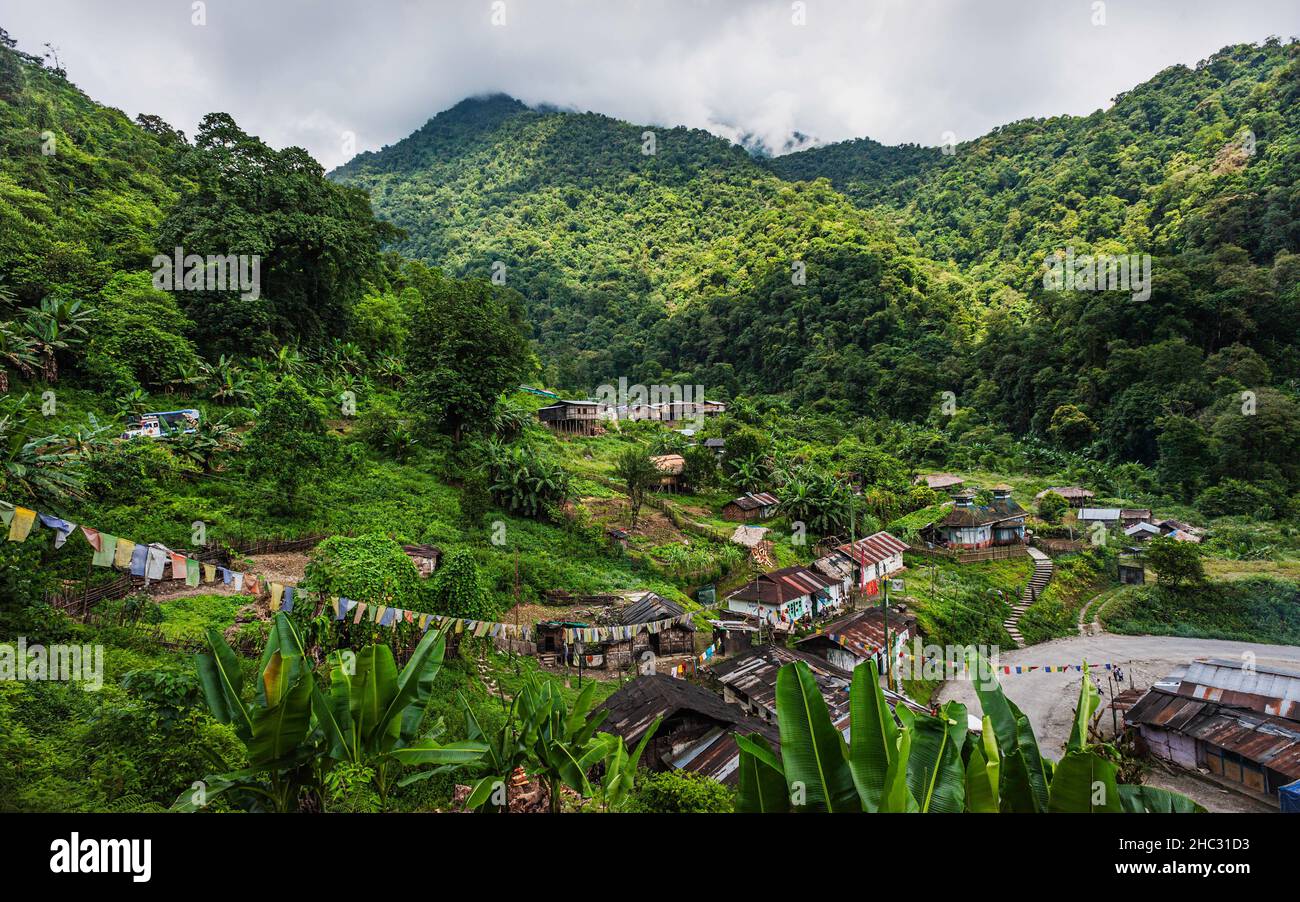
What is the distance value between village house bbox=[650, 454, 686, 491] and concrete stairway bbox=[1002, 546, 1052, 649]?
1657 cm

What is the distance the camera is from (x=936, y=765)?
3.61 meters

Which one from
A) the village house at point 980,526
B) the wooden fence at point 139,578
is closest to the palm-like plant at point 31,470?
the wooden fence at point 139,578

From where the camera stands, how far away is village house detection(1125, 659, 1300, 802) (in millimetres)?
14172

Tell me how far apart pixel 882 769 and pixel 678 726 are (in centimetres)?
971

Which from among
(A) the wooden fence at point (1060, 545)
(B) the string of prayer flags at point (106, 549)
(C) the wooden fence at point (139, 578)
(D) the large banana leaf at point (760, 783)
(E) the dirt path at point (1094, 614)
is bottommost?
(E) the dirt path at point (1094, 614)

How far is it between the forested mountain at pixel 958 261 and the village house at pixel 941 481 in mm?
12029

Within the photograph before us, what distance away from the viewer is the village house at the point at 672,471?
1373 inches

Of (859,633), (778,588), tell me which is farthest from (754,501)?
(859,633)

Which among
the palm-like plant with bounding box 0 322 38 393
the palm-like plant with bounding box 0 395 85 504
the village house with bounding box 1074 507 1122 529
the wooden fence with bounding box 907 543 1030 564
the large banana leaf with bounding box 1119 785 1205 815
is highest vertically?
the palm-like plant with bounding box 0 322 38 393

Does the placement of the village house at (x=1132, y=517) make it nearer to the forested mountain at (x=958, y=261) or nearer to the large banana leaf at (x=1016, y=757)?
the forested mountain at (x=958, y=261)

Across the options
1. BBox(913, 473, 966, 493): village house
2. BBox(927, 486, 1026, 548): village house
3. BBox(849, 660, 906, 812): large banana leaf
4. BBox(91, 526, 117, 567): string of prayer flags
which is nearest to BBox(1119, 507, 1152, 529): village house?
BBox(927, 486, 1026, 548): village house

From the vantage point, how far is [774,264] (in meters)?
76.4

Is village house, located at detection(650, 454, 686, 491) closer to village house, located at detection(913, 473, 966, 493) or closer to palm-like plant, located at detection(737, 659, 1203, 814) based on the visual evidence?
village house, located at detection(913, 473, 966, 493)

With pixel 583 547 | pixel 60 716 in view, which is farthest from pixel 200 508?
pixel 583 547
